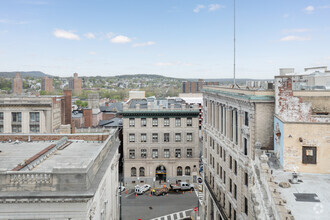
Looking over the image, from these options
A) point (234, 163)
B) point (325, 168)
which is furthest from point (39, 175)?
point (234, 163)

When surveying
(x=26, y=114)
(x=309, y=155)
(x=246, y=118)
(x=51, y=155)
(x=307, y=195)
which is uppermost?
(x=246, y=118)

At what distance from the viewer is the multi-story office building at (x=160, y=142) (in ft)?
197

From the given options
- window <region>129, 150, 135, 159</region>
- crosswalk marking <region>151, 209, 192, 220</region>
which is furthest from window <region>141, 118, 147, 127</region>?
crosswalk marking <region>151, 209, 192, 220</region>

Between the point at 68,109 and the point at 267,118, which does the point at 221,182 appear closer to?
the point at 267,118

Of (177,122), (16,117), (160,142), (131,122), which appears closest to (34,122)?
(16,117)

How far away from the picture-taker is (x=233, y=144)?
2859cm

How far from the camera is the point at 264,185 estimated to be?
14406 mm

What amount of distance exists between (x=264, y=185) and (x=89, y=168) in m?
8.75

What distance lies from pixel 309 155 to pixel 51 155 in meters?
17.4

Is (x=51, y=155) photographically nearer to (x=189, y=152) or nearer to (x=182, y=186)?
(x=182, y=186)

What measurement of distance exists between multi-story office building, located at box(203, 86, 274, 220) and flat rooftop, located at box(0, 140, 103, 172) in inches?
456

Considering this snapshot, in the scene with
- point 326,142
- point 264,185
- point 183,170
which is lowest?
point 183,170

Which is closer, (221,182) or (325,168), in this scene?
(325,168)

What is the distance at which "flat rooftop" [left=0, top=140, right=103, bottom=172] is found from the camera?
18905mm
